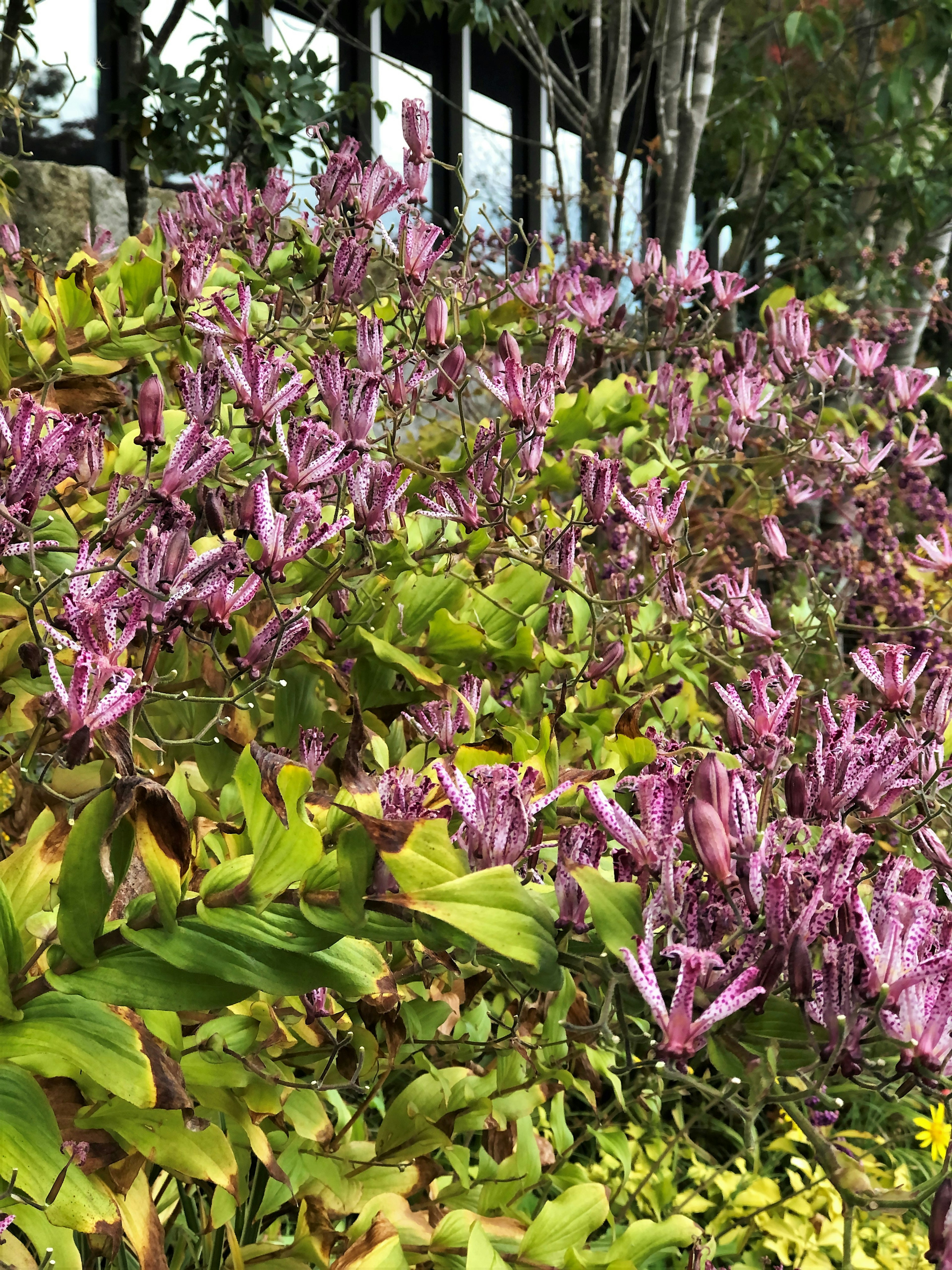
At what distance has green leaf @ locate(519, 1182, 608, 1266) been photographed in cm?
89

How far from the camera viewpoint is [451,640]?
3.57ft

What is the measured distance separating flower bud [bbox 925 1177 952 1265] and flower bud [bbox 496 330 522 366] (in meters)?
0.81

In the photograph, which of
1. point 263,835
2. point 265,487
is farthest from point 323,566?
point 263,835

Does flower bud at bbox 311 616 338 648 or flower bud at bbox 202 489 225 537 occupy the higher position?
flower bud at bbox 202 489 225 537

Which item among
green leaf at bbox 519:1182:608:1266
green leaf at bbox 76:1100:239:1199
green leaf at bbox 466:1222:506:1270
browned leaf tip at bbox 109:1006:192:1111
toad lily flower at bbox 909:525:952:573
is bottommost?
green leaf at bbox 519:1182:608:1266

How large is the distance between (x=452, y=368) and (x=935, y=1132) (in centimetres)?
129

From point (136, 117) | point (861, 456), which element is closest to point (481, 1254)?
point (861, 456)

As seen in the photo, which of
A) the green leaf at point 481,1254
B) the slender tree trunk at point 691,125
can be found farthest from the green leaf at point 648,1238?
the slender tree trunk at point 691,125

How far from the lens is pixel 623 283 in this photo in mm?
4562

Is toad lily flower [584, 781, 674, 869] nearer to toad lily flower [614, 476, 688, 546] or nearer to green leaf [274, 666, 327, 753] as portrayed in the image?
green leaf [274, 666, 327, 753]

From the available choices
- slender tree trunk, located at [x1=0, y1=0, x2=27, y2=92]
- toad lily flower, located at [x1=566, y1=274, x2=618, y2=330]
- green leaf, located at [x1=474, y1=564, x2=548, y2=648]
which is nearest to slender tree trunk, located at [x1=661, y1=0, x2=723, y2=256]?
toad lily flower, located at [x1=566, y1=274, x2=618, y2=330]

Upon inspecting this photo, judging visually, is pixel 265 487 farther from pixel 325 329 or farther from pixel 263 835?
pixel 325 329

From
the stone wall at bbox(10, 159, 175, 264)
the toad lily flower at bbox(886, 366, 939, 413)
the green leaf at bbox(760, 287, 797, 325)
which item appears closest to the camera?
the toad lily flower at bbox(886, 366, 939, 413)

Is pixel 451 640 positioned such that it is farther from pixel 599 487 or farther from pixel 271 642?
pixel 271 642
